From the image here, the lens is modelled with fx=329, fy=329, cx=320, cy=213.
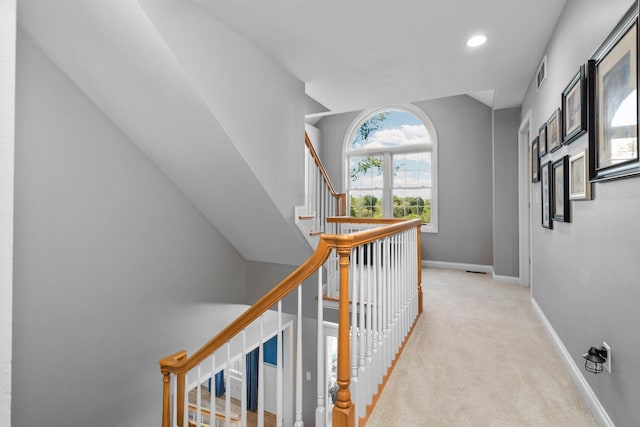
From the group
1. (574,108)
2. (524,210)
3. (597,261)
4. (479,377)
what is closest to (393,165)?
(524,210)

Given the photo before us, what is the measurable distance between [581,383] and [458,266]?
12.1 feet

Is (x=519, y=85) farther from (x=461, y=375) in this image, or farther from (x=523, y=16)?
(x=461, y=375)

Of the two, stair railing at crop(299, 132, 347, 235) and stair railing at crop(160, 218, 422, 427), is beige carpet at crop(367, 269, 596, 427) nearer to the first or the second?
stair railing at crop(160, 218, 422, 427)

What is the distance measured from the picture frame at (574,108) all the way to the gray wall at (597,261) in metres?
0.07

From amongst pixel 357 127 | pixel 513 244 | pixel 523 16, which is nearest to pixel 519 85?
pixel 523 16

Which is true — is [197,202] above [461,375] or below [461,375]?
above

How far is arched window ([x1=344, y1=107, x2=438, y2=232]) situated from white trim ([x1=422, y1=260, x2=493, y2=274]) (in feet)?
1.93

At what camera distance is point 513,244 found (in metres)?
4.51

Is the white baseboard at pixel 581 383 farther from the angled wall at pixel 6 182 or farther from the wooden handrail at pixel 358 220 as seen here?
the angled wall at pixel 6 182

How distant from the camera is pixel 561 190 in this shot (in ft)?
7.18

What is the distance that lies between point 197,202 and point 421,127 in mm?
4033

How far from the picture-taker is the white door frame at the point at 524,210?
4.17m

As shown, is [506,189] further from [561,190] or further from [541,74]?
[561,190]

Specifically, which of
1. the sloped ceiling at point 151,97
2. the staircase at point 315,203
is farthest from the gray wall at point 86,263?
the staircase at point 315,203
